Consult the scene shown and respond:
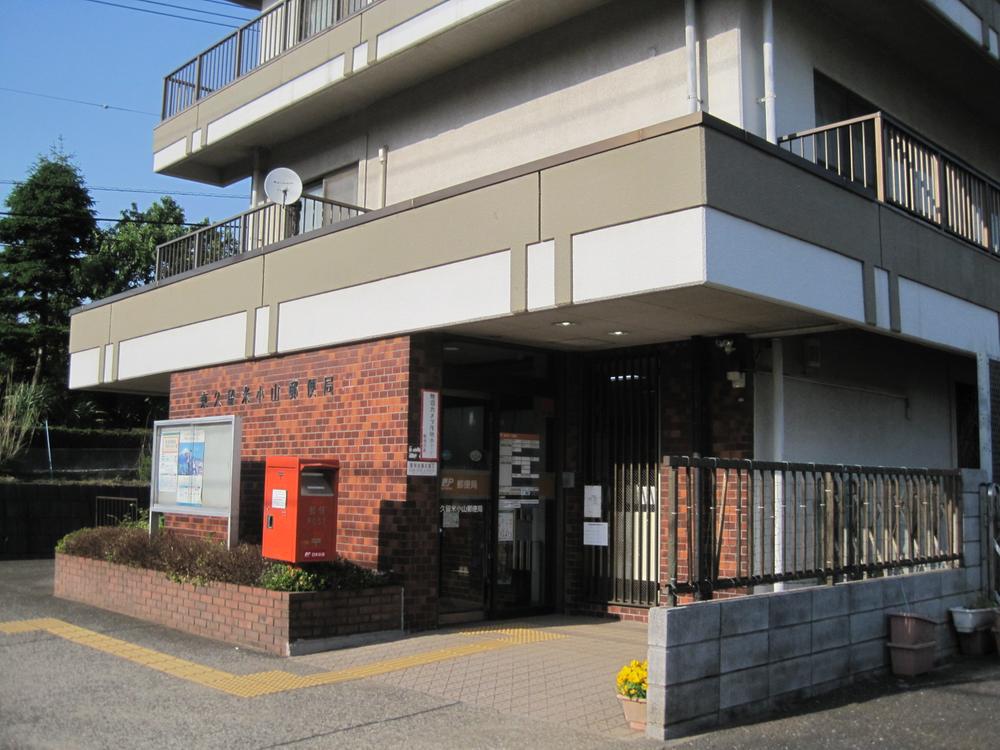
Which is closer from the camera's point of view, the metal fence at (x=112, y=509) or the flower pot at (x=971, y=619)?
the flower pot at (x=971, y=619)

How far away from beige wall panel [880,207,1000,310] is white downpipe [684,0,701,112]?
235 centimetres

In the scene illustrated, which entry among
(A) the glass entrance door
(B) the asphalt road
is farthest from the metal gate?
(B) the asphalt road

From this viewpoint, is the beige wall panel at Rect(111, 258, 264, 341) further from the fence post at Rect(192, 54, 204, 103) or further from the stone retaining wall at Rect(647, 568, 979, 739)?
the stone retaining wall at Rect(647, 568, 979, 739)

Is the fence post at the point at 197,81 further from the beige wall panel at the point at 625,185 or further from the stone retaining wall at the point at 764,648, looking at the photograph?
the stone retaining wall at the point at 764,648

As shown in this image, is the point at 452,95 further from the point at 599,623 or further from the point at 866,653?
the point at 866,653

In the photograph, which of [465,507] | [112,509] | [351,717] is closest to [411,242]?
[465,507]

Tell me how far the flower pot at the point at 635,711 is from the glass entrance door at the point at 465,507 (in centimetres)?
418

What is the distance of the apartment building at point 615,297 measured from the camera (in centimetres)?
875

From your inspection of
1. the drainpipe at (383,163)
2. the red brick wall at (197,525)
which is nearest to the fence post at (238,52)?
the drainpipe at (383,163)

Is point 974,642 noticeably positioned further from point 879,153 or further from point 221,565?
point 221,565

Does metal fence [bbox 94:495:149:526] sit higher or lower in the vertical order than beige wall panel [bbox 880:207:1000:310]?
lower

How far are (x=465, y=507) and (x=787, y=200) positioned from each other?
490 centimetres

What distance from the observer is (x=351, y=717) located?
7117 millimetres

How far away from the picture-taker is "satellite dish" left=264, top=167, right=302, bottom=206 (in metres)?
13.2
